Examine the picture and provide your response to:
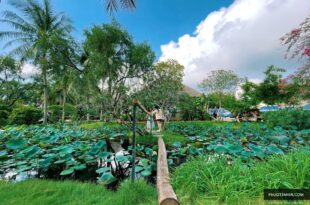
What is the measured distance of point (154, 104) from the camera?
15.5 metres

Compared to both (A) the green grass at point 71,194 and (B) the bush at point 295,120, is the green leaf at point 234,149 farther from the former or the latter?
(B) the bush at point 295,120

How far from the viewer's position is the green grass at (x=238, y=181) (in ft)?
6.56

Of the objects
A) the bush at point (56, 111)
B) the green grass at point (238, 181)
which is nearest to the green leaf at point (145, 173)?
the green grass at point (238, 181)

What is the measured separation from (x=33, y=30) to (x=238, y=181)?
17.4 meters

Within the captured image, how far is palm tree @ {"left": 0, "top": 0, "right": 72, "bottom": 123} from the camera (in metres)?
14.0

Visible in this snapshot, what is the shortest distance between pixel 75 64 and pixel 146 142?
13.4 metres

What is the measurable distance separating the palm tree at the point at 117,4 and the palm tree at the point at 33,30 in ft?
35.5

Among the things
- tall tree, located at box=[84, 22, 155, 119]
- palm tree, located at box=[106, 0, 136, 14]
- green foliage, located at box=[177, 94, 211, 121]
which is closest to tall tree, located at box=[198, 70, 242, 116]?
green foliage, located at box=[177, 94, 211, 121]

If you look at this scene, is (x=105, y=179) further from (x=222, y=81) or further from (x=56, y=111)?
(x=222, y=81)

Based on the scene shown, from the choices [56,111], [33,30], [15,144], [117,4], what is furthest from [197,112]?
[15,144]

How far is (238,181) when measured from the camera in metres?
2.14

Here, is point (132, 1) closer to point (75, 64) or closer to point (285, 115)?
point (285, 115)

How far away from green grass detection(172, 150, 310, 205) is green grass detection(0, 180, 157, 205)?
474mm

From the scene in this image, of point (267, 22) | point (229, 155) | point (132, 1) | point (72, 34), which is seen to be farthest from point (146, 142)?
point (72, 34)
